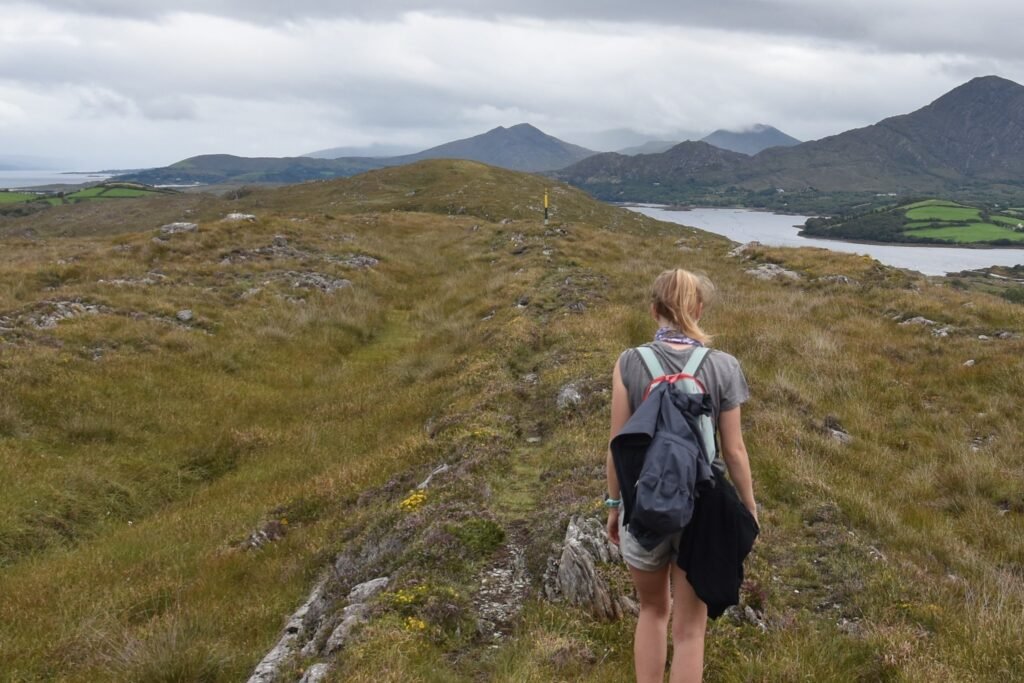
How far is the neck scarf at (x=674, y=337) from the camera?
4.30 metres

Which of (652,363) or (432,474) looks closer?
(652,363)

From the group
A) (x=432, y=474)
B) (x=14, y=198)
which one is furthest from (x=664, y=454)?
(x=14, y=198)

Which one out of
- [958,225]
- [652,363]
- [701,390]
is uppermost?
[652,363]

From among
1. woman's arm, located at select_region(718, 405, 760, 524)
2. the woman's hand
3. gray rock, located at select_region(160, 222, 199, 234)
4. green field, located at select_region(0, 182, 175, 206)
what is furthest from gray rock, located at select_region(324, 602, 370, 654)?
green field, located at select_region(0, 182, 175, 206)

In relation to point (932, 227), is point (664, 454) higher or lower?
higher

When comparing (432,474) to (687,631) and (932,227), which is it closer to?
(687,631)

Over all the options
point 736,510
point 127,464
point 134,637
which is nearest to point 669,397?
point 736,510

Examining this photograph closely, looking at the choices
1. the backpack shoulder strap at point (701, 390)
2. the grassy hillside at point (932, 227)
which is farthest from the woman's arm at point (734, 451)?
the grassy hillside at point (932, 227)

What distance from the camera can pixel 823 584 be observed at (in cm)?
645

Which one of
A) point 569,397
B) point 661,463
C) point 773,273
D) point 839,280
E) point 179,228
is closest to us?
point 661,463

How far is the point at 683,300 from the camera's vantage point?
4301 millimetres

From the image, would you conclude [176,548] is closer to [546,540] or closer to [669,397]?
[546,540]

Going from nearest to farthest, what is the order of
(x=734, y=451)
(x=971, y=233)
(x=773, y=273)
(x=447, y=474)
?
(x=734, y=451), (x=447, y=474), (x=773, y=273), (x=971, y=233)

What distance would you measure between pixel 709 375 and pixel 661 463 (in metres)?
0.84
